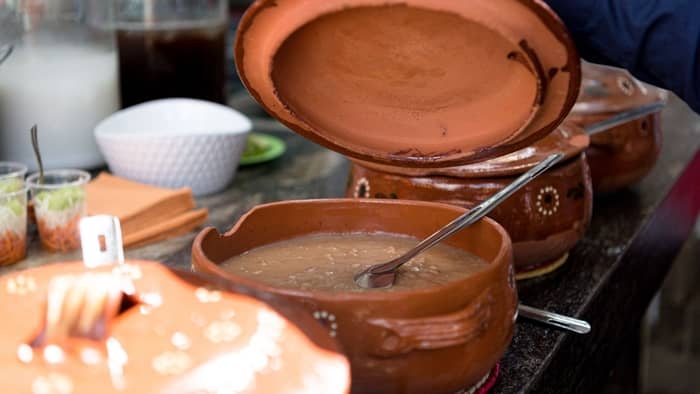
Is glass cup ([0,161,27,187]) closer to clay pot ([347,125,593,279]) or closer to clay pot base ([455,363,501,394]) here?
clay pot ([347,125,593,279])

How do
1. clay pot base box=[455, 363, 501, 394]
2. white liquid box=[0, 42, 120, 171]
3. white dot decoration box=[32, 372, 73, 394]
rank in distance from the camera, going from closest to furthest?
white dot decoration box=[32, 372, 73, 394] < clay pot base box=[455, 363, 501, 394] < white liquid box=[0, 42, 120, 171]

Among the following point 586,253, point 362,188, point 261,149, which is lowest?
point 261,149

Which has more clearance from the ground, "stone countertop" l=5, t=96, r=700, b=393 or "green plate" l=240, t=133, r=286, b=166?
"stone countertop" l=5, t=96, r=700, b=393

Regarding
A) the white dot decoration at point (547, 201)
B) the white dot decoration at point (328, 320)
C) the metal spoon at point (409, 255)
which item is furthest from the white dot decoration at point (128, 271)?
the white dot decoration at point (547, 201)

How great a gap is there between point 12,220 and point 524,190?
0.70m

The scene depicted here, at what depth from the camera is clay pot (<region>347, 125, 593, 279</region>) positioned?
39.6 inches

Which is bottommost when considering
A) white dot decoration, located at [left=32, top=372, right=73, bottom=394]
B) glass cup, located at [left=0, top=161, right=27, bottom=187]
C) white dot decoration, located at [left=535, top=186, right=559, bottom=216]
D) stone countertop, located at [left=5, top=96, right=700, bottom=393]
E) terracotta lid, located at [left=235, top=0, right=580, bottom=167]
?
stone countertop, located at [left=5, top=96, right=700, bottom=393]

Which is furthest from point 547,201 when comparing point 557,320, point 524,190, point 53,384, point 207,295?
point 53,384

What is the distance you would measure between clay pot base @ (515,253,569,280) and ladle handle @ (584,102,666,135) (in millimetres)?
225

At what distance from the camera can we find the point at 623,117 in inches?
51.8

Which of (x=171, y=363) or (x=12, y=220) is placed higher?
(x=171, y=363)

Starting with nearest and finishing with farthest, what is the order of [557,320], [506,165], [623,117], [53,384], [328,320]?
[53,384] → [328,320] → [557,320] → [506,165] → [623,117]

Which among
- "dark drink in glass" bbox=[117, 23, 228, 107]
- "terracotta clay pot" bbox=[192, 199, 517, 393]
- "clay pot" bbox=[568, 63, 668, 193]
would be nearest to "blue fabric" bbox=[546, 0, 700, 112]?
"terracotta clay pot" bbox=[192, 199, 517, 393]

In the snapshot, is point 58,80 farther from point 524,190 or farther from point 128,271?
point 128,271
